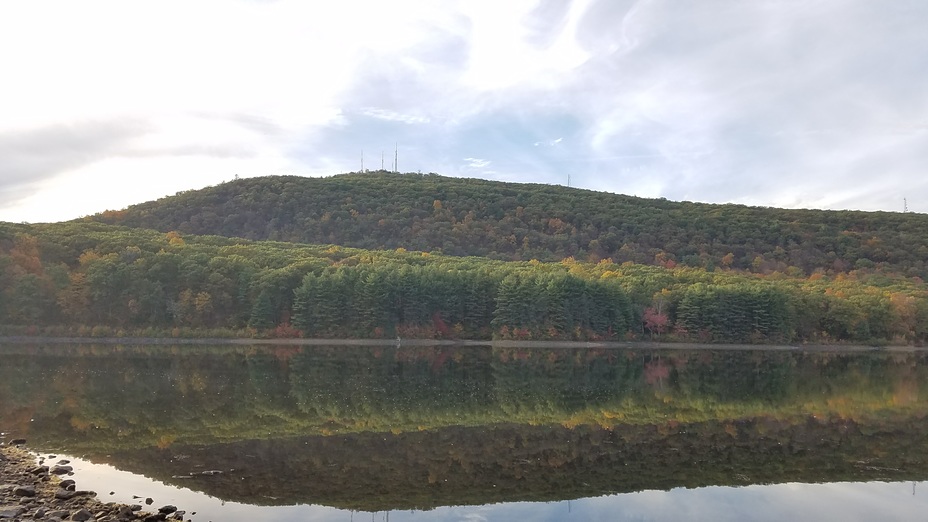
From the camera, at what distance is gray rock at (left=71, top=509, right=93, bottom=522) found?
518 inches

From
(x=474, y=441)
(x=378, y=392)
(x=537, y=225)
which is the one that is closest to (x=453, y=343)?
(x=378, y=392)

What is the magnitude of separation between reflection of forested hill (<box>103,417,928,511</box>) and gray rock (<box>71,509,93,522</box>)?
344cm

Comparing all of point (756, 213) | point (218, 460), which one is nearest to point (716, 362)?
point (218, 460)

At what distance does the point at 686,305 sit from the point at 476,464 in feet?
240

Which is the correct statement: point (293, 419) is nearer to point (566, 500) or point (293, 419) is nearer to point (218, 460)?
point (218, 460)

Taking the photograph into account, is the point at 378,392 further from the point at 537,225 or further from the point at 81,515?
the point at 537,225

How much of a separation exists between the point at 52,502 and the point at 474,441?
1272cm

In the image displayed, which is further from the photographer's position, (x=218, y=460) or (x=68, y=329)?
(x=68, y=329)

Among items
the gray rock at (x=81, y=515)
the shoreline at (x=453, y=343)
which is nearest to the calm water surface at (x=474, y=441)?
the gray rock at (x=81, y=515)

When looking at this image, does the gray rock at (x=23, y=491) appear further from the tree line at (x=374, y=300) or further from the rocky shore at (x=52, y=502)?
the tree line at (x=374, y=300)

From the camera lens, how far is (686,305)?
88.3m

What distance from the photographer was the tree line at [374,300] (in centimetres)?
7950

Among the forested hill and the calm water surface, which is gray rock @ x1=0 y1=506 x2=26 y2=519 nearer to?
the calm water surface

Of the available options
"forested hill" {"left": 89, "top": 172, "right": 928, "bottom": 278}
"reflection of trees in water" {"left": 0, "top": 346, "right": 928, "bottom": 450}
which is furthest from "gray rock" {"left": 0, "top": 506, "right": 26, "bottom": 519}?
"forested hill" {"left": 89, "top": 172, "right": 928, "bottom": 278}
